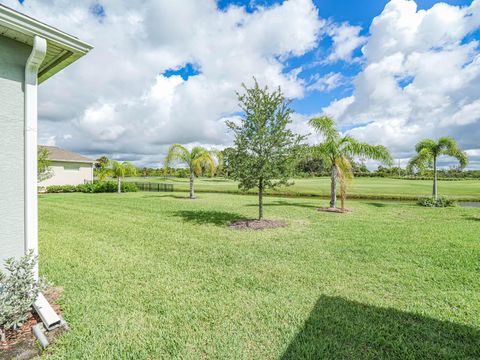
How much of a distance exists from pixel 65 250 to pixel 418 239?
955 cm

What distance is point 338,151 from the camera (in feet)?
41.4

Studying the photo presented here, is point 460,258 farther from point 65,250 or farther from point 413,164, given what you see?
point 413,164

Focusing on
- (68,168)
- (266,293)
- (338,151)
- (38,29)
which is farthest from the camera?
(68,168)

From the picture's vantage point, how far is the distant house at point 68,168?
24.7m

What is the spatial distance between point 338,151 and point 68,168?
87.7 ft

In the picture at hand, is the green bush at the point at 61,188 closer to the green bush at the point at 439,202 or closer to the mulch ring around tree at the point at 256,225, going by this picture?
the mulch ring around tree at the point at 256,225

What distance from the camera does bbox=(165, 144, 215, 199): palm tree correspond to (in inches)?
760

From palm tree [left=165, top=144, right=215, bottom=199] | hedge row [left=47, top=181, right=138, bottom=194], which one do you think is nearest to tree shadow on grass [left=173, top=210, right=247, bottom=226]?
palm tree [left=165, top=144, right=215, bottom=199]

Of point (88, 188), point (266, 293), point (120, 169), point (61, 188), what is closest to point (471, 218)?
point (266, 293)

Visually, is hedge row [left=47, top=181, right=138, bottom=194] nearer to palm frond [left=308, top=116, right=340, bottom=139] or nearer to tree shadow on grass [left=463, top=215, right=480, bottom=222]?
palm frond [left=308, top=116, right=340, bottom=139]

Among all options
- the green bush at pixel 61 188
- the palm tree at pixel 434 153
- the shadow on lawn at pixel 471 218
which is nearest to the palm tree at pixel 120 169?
the green bush at pixel 61 188

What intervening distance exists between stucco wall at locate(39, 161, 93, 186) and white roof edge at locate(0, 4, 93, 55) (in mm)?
25538

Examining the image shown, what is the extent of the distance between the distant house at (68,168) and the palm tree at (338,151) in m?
25.0

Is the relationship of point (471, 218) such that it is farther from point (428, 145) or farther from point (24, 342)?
point (24, 342)
